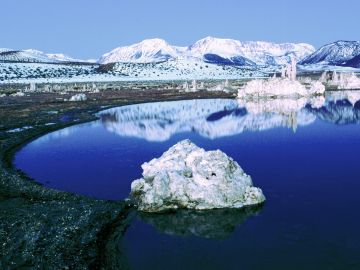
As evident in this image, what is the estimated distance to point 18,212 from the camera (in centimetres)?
2266

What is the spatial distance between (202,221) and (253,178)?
8.34 meters

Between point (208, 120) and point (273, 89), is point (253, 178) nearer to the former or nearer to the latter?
point (208, 120)

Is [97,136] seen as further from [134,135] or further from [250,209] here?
[250,209]

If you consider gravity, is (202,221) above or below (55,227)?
below

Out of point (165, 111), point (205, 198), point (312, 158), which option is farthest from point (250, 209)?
point (165, 111)

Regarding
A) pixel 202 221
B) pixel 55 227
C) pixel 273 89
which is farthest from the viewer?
pixel 273 89

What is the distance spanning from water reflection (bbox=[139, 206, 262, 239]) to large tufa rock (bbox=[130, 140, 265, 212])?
59 centimetres

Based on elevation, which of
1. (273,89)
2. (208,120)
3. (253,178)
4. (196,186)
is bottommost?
(208,120)

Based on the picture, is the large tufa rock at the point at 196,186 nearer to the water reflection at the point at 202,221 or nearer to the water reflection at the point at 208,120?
the water reflection at the point at 202,221

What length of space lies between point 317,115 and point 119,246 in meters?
52.2

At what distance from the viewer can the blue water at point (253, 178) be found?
59.7 ft

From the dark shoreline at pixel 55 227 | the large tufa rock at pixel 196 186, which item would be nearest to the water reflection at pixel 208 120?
the large tufa rock at pixel 196 186

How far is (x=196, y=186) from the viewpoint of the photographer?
24094 millimetres

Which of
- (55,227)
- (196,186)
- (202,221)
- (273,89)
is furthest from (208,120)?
(273,89)
